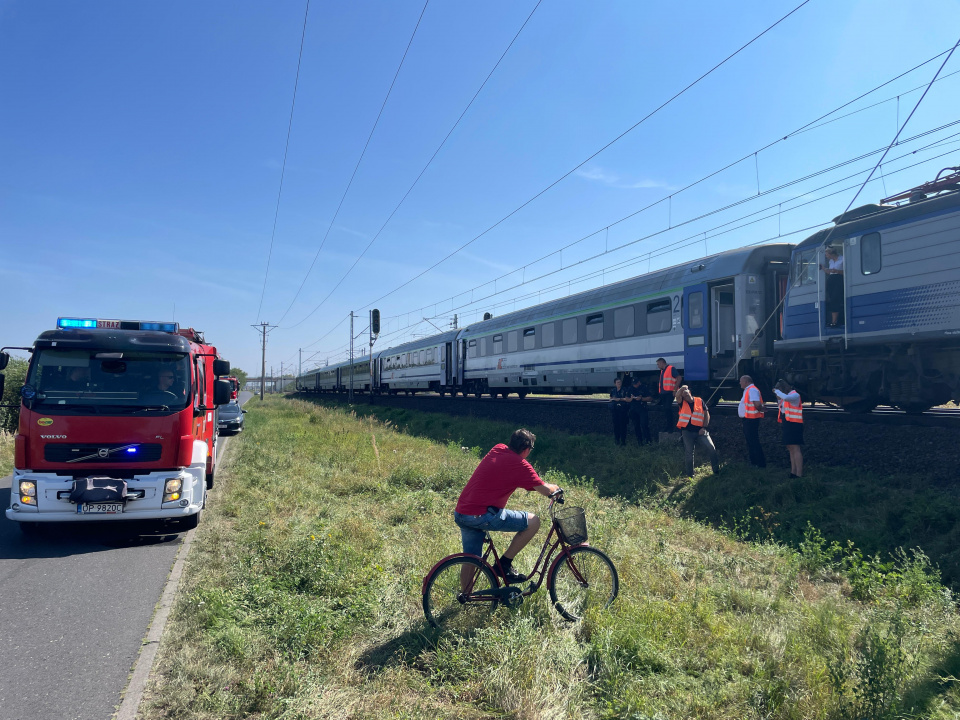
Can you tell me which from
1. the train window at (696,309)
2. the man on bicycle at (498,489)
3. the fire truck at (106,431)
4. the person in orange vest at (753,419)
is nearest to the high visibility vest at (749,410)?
the person in orange vest at (753,419)

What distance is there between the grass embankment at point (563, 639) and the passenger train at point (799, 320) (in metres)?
4.43

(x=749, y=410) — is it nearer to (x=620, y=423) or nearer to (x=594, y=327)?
(x=620, y=423)

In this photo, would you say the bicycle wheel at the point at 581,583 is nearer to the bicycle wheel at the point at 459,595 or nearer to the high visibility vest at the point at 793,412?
the bicycle wheel at the point at 459,595

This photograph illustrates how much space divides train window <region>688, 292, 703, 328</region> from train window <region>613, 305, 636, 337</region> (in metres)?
2.12

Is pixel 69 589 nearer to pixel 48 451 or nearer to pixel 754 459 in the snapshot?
pixel 48 451

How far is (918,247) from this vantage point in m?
9.51

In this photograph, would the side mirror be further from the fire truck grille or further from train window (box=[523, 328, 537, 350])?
train window (box=[523, 328, 537, 350])

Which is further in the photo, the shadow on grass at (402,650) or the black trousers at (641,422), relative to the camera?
the black trousers at (641,422)

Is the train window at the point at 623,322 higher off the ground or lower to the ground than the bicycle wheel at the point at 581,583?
higher

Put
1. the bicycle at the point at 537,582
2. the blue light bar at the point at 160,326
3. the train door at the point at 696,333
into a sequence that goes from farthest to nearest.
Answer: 1. the train door at the point at 696,333
2. the blue light bar at the point at 160,326
3. the bicycle at the point at 537,582

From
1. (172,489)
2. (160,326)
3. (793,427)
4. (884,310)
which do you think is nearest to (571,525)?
(172,489)

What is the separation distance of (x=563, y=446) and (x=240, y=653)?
10813 mm

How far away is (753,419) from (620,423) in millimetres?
3587

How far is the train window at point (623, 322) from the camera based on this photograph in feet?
51.0
